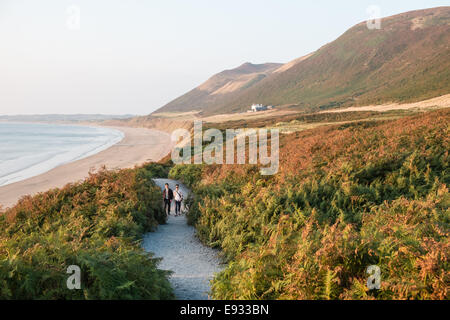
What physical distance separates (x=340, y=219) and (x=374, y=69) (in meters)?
140

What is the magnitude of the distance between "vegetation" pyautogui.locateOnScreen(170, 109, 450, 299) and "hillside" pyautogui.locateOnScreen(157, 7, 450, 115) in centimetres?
6936

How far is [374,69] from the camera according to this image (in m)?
132

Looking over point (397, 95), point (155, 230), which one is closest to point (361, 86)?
point (397, 95)

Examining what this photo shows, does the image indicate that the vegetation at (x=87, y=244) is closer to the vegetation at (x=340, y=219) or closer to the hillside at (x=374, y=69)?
the vegetation at (x=340, y=219)

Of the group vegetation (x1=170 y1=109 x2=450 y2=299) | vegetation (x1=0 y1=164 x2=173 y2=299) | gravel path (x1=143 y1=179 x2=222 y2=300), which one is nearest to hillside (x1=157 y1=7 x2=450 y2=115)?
vegetation (x1=170 y1=109 x2=450 y2=299)

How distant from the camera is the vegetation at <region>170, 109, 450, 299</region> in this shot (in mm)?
5367

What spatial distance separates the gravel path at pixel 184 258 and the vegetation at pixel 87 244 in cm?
57

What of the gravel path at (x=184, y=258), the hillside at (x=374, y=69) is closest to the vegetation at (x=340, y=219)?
the gravel path at (x=184, y=258)

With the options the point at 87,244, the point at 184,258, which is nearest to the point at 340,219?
the point at 184,258

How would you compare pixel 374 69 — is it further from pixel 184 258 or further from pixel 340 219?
pixel 184 258

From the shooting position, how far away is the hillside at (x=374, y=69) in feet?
305

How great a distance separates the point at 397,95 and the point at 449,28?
2517 inches

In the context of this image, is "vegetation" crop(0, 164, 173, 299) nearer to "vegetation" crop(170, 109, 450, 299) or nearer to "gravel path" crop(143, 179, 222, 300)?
"gravel path" crop(143, 179, 222, 300)
